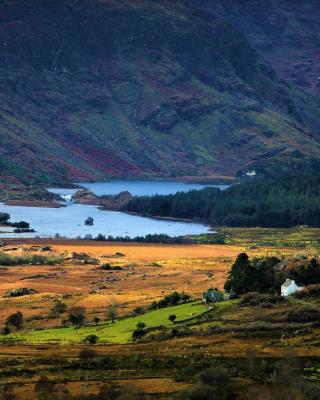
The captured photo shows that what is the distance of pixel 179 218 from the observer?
623ft

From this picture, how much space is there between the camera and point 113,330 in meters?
68.6

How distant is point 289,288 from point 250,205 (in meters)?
108

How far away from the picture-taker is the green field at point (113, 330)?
6512 centimetres

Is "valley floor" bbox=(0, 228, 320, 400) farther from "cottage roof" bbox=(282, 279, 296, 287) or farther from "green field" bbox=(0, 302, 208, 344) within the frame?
"cottage roof" bbox=(282, 279, 296, 287)

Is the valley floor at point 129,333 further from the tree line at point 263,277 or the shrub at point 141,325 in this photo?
the tree line at point 263,277

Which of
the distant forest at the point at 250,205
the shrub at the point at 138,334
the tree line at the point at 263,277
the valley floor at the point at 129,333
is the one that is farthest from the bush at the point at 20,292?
the distant forest at the point at 250,205

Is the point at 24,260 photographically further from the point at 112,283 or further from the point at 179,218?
the point at 179,218

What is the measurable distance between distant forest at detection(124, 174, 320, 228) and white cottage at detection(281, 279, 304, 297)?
96815 millimetres

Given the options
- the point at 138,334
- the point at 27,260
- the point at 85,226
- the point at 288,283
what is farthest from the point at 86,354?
the point at 85,226

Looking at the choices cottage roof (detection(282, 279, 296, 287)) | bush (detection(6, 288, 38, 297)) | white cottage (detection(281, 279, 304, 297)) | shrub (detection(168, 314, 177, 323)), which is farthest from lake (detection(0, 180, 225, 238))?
shrub (detection(168, 314, 177, 323))

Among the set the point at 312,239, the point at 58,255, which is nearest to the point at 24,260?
the point at 58,255

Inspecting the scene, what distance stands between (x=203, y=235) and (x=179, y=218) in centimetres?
3426

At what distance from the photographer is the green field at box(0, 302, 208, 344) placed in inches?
2564

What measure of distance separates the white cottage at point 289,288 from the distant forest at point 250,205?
96815 mm
